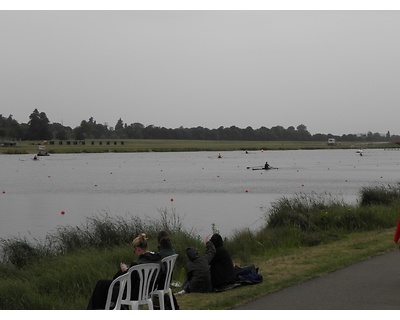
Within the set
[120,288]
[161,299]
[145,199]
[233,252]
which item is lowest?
[145,199]

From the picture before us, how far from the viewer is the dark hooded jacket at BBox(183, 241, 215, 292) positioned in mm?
10656

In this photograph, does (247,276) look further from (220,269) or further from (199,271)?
(199,271)

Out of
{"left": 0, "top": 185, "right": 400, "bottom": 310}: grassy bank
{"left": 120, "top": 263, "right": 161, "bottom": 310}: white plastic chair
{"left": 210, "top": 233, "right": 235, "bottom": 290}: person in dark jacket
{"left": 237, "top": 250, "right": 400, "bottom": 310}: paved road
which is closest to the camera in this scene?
{"left": 120, "top": 263, "right": 161, "bottom": 310}: white plastic chair

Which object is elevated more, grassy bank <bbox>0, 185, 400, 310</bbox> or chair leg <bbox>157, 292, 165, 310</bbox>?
chair leg <bbox>157, 292, 165, 310</bbox>

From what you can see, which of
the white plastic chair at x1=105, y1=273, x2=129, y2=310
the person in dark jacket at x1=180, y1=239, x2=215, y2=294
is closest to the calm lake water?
the person in dark jacket at x1=180, y1=239, x2=215, y2=294

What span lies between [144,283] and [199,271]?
108 inches

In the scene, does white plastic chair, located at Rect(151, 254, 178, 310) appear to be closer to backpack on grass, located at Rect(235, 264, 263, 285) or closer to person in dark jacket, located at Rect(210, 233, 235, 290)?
person in dark jacket, located at Rect(210, 233, 235, 290)

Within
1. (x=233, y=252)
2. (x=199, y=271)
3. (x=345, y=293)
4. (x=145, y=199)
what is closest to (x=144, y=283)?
(x=199, y=271)

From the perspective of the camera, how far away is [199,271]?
10664mm

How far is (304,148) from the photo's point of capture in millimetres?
178750

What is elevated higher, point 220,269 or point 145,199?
point 220,269

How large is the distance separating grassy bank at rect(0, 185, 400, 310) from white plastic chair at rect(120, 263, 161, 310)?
124cm

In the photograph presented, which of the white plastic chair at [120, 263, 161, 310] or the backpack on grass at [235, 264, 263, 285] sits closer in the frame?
the white plastic chair at [120, 263, 161, 310]

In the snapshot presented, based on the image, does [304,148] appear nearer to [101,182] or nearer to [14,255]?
[101,182]
